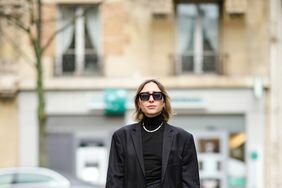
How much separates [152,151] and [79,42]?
61.7 feet

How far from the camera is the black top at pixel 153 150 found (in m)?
5.02

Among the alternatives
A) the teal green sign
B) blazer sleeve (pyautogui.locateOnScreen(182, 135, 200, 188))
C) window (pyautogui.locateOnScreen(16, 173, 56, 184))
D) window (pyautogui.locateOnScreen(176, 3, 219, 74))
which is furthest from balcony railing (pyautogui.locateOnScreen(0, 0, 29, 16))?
blazer sleeve (pyautogui.locateOnScreen(182, 135, 200, 188))

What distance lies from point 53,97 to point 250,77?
556 cm

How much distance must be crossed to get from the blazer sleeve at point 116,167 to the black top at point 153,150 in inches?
6.2

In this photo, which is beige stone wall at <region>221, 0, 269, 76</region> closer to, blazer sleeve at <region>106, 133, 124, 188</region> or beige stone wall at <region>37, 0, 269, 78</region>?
beige stone wall at <region>37, 0, 269, 78</region>

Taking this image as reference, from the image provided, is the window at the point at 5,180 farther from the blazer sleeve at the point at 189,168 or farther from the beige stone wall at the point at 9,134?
the blazer sleeve at the point at 189,168

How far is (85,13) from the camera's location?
23.5 m

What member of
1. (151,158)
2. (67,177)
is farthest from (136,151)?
(67,177)

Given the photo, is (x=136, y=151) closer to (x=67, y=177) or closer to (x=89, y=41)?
(x=67, y=177)

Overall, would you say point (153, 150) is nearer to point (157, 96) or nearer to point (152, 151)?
point (152, 151)

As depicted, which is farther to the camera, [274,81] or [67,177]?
[274,81]

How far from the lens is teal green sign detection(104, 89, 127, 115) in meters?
23.1

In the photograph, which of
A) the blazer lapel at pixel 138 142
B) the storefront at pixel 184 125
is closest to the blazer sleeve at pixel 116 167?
the blazer lapel at pixel 138 142

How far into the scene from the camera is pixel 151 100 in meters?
5.08
